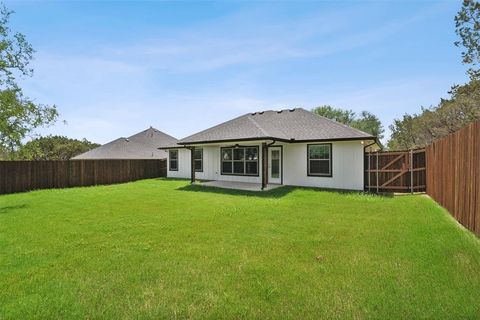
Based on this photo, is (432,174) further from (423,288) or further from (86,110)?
(86,110)

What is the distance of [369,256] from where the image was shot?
4.59m

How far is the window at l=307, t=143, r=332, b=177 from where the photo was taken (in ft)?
44.0

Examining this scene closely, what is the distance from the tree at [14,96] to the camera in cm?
1144

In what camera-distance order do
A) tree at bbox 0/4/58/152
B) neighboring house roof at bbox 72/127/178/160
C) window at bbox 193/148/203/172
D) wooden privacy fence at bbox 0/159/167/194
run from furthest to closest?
A: neighboring house roof at bbox 72/127/178/160 → window at bbox 193/148/203/172 → wooden privacy fence at bbox 0/159/167/194 → tree at bbox 0/4/58/152

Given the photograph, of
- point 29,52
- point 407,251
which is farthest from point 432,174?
point 29,52

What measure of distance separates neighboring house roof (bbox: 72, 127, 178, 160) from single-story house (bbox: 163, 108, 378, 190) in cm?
1076

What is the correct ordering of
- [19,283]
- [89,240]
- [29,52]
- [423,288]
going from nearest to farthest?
1. [423,288]
2. [19,283]
3. [89,240]
4. [29,52]

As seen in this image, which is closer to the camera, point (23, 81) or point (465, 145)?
point (465, 145)

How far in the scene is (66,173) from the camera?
54.5ft

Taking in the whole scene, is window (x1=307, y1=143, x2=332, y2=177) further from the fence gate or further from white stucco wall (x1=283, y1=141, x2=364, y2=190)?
the fence gate

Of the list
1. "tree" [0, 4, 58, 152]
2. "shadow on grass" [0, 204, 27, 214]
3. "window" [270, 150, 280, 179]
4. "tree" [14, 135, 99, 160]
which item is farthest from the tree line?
"tree" [14, 135, 99, 160]

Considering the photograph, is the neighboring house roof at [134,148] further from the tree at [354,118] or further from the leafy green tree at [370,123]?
the leafy green tree at [370,123]

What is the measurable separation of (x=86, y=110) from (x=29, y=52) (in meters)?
8.03

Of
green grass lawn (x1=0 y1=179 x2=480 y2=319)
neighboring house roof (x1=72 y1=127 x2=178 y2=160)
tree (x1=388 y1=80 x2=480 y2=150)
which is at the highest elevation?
tree (x1=388 y1=80 x2=480 y2=150)
